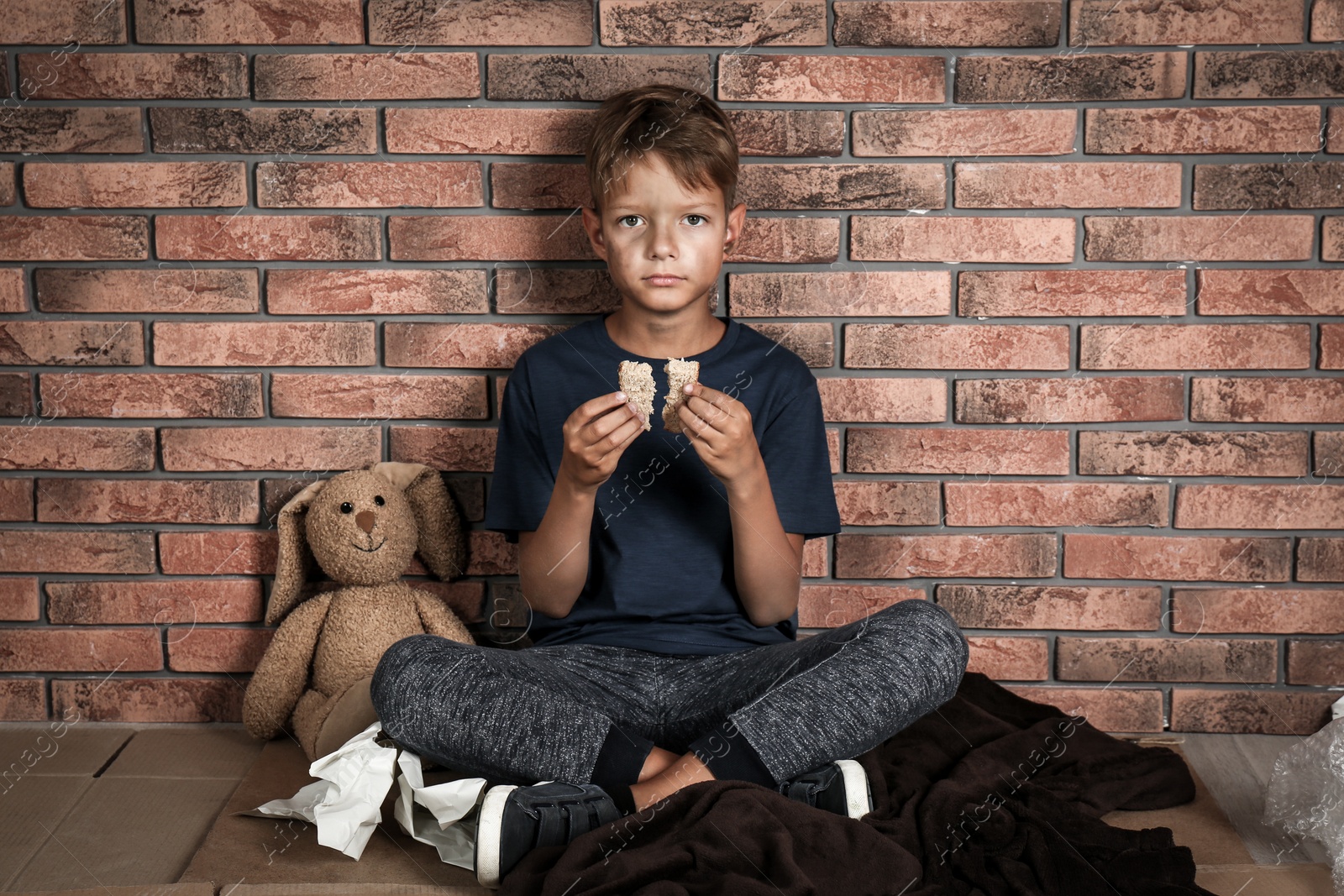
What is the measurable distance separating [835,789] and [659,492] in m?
0.49

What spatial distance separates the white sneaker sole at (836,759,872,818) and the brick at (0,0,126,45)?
148 cm

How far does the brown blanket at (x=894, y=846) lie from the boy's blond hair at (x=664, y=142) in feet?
2.63

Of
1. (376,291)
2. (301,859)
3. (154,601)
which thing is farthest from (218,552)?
(301,859)

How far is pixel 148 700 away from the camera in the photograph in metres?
1.75

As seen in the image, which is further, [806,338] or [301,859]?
[806,338]

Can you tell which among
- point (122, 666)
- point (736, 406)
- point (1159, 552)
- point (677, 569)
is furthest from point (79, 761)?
point (1159, 552)

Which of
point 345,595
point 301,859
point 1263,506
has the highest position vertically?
point 1263,506

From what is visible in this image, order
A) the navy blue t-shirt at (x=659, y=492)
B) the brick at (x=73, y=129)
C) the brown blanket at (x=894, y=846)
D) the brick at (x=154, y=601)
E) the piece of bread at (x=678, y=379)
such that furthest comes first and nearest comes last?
the brick at (x=154, y=601)
the brick at (x=73, y=129)
the navy blue t-shirt at (x=659, y=492)
the piece of bread at (x=678, y=379)
the brown blanket at (x=894, y=846)

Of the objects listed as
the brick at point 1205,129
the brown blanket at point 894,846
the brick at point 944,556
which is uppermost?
the brick at point 1205,129

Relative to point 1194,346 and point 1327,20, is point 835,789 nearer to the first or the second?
point 1194,346

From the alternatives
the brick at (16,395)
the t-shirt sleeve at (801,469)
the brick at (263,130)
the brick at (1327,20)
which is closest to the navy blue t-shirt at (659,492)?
the t-shirt sleeve at (801,469)

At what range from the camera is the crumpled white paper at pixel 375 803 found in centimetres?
126

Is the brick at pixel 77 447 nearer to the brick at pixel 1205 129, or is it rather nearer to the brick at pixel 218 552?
the brick at pixel 218 552

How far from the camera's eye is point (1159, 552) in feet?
5.56
